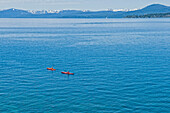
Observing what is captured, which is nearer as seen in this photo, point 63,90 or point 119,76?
point 63,90

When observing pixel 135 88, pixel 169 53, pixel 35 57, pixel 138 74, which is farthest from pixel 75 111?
pixel 169 53

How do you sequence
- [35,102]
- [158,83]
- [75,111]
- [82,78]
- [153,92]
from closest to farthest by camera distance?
[75,111] → [35,102] → [153,92] → [158,83] → [82,78]

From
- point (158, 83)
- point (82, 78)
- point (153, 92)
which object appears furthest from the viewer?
point (82, 78)

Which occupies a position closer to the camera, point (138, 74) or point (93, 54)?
point (138, 74)

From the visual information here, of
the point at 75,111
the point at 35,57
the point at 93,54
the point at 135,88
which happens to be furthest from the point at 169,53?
the point at 75,111

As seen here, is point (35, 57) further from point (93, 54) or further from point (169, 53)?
point (169, 53)

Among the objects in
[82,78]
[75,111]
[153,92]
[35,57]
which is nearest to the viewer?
[75,111]

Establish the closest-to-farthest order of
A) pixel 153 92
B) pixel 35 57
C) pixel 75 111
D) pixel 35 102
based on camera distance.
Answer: pixel 75 111
pixel 35 102
pixel 153 92
pixel 35 57

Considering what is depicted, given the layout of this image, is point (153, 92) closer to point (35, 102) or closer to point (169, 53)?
point (35, 102)
